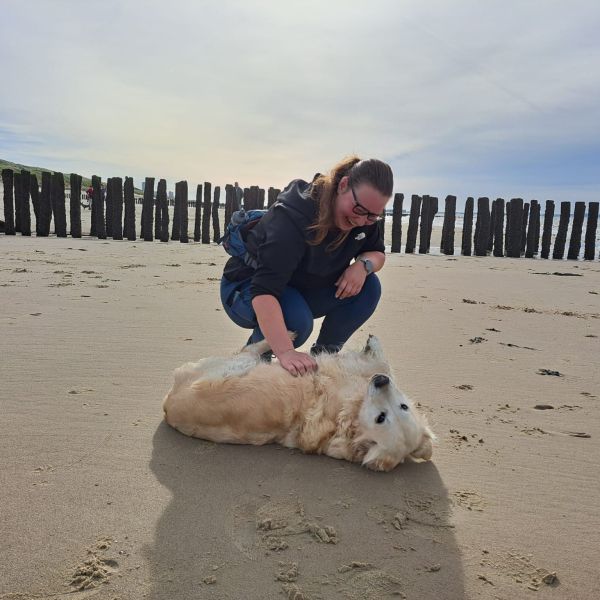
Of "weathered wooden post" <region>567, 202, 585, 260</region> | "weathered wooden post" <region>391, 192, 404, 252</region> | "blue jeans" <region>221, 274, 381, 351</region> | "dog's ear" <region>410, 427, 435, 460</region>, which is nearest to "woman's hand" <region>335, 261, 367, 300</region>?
"blue jeans" <region>221, 274, 381, 351</region>

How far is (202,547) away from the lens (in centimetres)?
186

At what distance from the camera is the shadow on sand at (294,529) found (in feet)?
5.58

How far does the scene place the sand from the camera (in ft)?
5.68

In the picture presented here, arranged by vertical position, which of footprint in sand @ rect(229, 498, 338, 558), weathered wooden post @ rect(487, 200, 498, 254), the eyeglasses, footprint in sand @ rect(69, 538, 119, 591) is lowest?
footprint in sand @ rect(69, 538, 119, 591)

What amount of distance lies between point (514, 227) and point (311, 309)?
10666 millimetres

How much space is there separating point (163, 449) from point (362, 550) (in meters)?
1.10

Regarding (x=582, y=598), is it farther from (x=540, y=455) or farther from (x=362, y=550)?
(x=540, y=455)

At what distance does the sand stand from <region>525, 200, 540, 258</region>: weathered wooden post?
30.8 ft

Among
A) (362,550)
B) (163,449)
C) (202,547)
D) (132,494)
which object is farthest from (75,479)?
(362,550)

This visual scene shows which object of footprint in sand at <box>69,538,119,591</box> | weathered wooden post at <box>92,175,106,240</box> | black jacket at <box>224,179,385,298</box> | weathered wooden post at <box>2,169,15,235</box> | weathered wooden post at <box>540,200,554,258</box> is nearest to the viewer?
footprint in sand at <box>69,538,119,591</box>

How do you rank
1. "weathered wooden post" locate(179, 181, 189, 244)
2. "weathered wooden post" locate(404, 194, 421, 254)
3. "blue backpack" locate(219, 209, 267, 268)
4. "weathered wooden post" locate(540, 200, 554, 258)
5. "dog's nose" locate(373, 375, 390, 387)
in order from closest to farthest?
"dog's nose" locate(373, 375, 390, 387)
"blue backpack" locate(219, 209, 267, 268)
"weathered wooden post" locate(540, 200, 554, 258)
"weathered wooden post" locate(404, 194, 421, 254)
"weathered wooden post" locate(179, 181, 189, 244)

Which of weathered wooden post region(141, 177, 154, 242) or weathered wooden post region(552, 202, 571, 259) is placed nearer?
weathered wooden post region(141, 177, 154, 242)

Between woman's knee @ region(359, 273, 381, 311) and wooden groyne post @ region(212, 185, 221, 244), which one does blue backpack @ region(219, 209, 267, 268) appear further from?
wooden groyne post @ region(212, 185, 221, 244)

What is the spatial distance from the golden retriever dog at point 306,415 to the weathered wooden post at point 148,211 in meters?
10.6
